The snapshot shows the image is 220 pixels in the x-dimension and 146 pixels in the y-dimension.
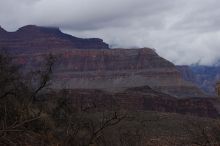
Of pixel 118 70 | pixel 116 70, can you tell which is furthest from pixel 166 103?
pixel 116 70

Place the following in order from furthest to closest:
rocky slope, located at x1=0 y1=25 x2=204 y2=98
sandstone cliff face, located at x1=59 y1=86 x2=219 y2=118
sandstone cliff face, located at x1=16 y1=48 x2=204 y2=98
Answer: sandstone cliff face, located at x1=16 y1=48 x2=204 y2=98 < rocky slope, located at x1=0 y1=25 x2=204 y2=98 < sandstone cliff face, located at x1=59 y1=86 x2=219 y2=118

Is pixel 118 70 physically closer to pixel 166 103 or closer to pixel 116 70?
pixel 116 70

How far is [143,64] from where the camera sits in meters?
177

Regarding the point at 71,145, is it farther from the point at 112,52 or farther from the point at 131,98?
the point at 112,52

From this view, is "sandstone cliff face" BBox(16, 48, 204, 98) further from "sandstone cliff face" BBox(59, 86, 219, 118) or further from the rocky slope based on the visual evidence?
"sandstone cliff face" BBox(59, 86, 219, 118)

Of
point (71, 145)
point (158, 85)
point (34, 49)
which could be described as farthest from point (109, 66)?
point (71, 145)

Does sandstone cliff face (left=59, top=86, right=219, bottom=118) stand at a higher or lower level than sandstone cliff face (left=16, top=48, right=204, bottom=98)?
lower

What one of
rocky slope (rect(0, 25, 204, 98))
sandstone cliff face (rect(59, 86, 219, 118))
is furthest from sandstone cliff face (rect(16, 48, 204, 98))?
sandstone cliff face (rect(59, 86, 219, 118))

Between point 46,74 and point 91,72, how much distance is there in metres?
152

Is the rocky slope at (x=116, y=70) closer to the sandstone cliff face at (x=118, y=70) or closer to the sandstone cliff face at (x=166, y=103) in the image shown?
the sandstone cliff face at (x=118, y=70)

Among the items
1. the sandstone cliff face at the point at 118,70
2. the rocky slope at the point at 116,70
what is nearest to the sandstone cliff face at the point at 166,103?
the rocky slope at the point at 116,70

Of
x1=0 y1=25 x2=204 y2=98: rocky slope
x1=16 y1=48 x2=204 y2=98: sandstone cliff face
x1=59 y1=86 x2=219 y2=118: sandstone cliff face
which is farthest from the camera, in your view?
x1=16 y1=48 x2=204 y2=98: sandstone cliff face

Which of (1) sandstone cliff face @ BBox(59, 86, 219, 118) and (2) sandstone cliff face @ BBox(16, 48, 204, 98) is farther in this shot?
(2) sandstone cliff face @ BBox(16, 48, 204, 98)

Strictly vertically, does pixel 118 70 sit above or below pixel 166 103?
above
